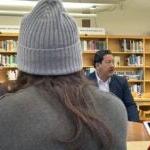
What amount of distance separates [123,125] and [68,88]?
0.21 m

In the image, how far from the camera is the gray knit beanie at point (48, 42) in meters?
1.07

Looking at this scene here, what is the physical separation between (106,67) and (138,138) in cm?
166

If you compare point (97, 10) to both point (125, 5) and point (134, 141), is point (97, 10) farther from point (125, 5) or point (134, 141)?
point (134, 141)

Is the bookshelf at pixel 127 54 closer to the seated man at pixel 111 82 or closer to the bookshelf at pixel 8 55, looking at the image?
the bookshelf at pixel 8 55

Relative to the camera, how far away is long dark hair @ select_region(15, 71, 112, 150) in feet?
3.37

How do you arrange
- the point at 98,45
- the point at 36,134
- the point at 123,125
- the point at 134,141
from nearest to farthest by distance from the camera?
the point at 36,134
the point at 123,125
the point at 134,141
the point at 98,45

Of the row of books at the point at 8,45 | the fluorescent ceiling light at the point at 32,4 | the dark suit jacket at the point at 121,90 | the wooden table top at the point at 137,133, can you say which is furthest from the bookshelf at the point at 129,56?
the wooden table top at the point at 137,133

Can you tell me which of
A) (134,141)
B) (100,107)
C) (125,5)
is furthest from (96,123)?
(125,5)

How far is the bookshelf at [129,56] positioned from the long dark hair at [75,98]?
7242 millimetres

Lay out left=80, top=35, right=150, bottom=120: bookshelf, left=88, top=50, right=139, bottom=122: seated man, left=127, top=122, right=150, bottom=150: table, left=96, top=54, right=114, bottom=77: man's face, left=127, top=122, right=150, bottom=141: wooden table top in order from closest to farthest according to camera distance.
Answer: left=127, top=122, right=150, bottom=150: table
left=127, top=122, right=150, bottom=141: wooden table top
left=88, top=50, right=139, bottom=122: seated man
left=96, top=54, right=114, bottom=77: man's face
left=80, top=35, right=150, bottom=120: bookshelf

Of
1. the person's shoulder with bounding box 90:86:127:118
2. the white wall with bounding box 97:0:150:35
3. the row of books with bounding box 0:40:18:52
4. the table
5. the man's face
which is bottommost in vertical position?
the table

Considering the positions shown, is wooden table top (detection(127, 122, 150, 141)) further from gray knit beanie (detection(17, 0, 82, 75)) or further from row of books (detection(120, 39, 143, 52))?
row of books (detection(120, 39, 143, 52))

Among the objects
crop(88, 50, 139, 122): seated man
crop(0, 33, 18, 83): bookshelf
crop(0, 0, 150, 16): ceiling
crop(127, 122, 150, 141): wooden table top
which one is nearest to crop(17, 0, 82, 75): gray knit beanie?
crop(127, 122, 150, 141): wooden table top

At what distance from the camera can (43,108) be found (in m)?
1.01
